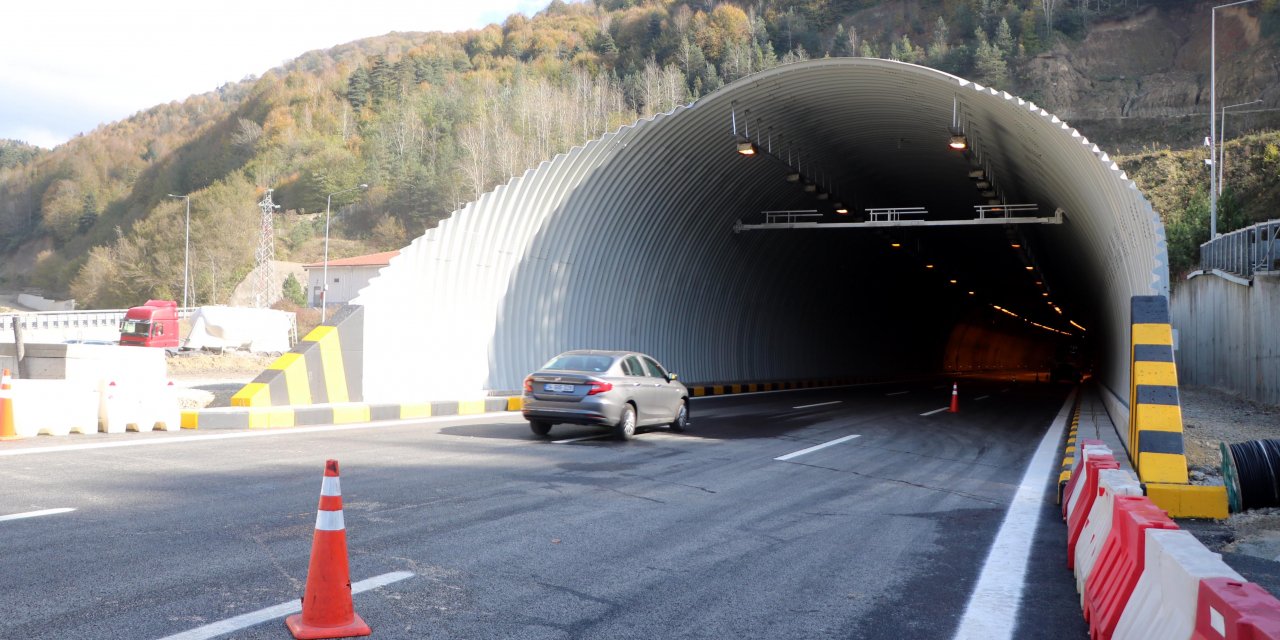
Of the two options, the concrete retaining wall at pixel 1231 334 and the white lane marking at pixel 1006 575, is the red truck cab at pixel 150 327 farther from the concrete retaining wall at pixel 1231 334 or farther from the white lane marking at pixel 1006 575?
the concrete retaining wall at pixel 1231 334

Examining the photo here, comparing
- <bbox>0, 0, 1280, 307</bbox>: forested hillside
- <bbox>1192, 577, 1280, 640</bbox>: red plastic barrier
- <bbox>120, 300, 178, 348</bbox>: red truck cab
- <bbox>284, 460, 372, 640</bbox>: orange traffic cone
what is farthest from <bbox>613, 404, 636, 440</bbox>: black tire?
<bbox>0, 0, 1280, 307</bbox>: forested hillside

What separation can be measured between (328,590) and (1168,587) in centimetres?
389

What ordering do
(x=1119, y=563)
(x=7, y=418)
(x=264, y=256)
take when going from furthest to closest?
Answer: (x=264, y=256) < (x=7, y=418) < (x=1119, y=563)

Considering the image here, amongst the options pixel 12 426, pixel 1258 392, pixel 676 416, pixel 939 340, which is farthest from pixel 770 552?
pixel 939 340

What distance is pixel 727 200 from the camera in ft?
87.6

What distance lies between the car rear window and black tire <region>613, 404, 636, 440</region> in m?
0.73

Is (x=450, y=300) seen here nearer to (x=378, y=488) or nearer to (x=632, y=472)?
(x=632, y=472)

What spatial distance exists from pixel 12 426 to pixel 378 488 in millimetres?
6305

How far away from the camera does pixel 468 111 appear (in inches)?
3885

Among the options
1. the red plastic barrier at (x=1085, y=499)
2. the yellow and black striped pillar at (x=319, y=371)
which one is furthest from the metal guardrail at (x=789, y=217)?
the red plastic barrier at (x=1085, y=499)

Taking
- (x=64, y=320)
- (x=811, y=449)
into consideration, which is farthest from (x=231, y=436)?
(x=64, y=320)

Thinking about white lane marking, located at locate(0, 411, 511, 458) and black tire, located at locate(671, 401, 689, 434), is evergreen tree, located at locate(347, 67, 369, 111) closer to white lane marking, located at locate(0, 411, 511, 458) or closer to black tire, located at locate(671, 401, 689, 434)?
white lane marking, located at locate(0, 411, 511, 458)

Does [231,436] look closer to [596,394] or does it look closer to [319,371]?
[319,371]

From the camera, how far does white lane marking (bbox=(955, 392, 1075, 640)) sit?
554cm
